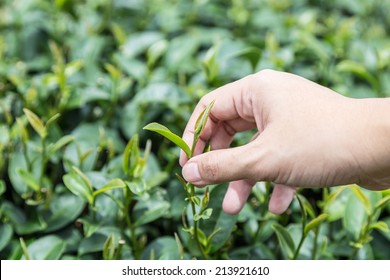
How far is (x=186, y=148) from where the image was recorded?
926mm

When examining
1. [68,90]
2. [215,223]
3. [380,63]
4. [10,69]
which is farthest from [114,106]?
[380,63]

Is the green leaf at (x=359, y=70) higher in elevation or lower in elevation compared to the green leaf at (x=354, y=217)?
higher

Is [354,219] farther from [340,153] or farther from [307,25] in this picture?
[307,25]

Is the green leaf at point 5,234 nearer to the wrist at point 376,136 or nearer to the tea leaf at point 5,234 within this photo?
the tea leaf at point 5,234

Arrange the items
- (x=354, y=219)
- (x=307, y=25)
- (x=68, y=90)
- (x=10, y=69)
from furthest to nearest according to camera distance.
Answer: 1. (x=307, y=25)
2. (x=10, y=69)
3. (x=68, y=90)
4. (x=354, y=219)

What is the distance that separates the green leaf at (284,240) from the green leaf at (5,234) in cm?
50

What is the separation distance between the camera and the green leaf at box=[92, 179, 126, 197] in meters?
1.00

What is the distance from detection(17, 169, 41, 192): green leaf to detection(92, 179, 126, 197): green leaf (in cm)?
14

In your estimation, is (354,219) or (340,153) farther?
(354,219)

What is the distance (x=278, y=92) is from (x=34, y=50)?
870 millimetres

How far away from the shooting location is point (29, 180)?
1.10m

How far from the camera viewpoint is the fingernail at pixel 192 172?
2.95 ft

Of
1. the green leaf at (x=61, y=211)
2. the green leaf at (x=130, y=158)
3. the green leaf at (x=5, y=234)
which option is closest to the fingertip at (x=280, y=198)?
the green leaf at (x=130, y=158)

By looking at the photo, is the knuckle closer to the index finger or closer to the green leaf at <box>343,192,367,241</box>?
the index finger
